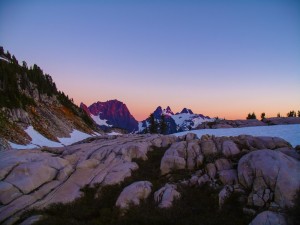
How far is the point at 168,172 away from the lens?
25.4 meters

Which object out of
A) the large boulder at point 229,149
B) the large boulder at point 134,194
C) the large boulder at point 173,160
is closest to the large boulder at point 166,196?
the large boulder at point 134,194

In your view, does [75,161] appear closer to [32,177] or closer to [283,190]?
[32,177]

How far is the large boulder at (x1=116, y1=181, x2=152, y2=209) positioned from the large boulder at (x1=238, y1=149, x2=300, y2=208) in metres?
8.00

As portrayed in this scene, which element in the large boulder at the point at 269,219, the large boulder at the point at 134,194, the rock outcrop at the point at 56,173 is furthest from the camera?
the rock outcrop at the point at 56,173

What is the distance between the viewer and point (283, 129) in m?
38.3

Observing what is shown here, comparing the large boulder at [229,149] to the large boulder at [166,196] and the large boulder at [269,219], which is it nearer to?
the large boulder at [166,196]

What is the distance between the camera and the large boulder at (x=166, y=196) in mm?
20031

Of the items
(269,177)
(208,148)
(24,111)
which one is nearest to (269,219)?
(269,177)

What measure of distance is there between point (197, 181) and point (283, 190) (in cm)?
718

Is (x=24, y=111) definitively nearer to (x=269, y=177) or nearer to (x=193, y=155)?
(x=193, y=155)

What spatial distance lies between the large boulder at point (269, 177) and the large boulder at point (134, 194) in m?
8.00

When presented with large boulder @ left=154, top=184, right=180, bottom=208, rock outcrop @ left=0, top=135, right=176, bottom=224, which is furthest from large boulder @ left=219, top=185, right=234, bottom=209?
rock outcrop @ left=0, top=135, right=176, bottom=224

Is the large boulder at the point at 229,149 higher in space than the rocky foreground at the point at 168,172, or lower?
higher

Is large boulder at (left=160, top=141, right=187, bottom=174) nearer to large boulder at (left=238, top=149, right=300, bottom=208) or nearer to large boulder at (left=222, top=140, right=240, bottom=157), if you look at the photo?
large boulder at (left=222, top=140, right=240, bottom=157)
